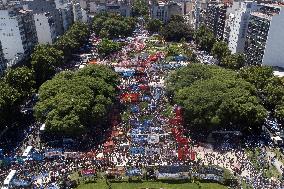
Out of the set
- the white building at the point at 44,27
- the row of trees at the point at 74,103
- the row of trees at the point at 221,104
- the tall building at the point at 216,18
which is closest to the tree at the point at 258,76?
the row of trees at the point at 221,104

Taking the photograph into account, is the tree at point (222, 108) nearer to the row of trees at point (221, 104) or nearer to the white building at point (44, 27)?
the row of trees at point (221, 104)

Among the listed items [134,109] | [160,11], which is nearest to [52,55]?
[134,109]

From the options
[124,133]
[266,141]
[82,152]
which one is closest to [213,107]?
[266,141]

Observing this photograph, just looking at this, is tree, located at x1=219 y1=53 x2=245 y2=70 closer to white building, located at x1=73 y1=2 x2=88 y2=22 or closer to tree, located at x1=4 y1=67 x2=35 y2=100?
tree, located at x1=4 y1=67 x2=35 y2=100

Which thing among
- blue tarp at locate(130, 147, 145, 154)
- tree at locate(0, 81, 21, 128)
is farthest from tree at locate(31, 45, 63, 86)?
blue tarp at locate(130, 147, 145, 154)

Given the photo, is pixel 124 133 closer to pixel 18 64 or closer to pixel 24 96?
pixel 24 96

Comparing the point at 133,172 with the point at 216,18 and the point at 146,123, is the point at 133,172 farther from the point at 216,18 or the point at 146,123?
the point at 216,18
